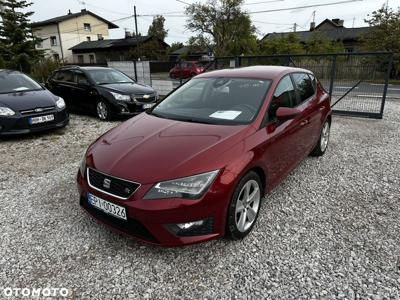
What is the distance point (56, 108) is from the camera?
609cm

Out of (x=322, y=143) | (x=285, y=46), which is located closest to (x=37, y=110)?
(x=322, y=143)

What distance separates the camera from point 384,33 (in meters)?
22.0

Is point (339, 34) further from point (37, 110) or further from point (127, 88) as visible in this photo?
point (37, 110)

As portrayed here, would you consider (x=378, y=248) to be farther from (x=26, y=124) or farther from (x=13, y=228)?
(x=26, y=124)

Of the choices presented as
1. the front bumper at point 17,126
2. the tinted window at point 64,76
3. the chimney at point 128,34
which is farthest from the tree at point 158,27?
the front bumper at point 17,126

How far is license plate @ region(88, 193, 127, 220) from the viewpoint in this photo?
2.31m

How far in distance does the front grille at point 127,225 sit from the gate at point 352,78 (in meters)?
7.16

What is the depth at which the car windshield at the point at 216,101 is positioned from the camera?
3.03 metres

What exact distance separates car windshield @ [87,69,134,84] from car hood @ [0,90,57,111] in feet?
5.54

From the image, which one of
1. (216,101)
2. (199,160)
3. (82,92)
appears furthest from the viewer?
(82,92)

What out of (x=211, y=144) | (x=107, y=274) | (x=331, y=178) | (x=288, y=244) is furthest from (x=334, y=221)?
(x=107, y=274)

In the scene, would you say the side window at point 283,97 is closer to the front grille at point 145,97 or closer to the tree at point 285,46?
the front grille at point 145,97

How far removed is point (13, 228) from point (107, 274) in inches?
51.4

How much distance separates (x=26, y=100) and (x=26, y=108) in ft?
1.03
